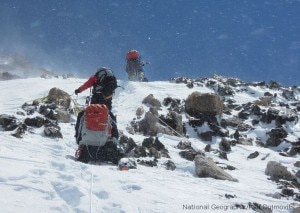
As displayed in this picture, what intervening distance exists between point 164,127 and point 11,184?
10.3 metres

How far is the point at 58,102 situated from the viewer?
61.1ft

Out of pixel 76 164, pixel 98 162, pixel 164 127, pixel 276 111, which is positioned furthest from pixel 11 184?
pixel 276 111

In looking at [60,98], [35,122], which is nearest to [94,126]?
[35,122]

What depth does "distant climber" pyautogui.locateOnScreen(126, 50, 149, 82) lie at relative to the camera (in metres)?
29.8

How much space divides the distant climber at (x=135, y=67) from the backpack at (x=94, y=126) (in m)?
18.3

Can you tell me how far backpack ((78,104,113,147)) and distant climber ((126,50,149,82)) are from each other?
18.3 meters

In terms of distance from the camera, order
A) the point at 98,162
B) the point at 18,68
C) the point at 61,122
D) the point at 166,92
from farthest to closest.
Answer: the point at 18,68 < the point at 166,92 < the point at 61,122 < the point at 98,162

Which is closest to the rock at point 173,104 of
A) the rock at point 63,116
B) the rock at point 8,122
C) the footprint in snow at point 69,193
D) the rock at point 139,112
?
the rock at point 139,112

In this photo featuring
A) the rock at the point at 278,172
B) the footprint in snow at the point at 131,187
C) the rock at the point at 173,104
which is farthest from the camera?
the rock at the point at 173,104

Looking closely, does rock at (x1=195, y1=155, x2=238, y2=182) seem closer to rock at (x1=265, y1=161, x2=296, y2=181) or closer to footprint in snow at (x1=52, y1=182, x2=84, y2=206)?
rock at (x1=265, y1=161, x2=296, y2=181)

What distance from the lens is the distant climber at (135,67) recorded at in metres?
29.8

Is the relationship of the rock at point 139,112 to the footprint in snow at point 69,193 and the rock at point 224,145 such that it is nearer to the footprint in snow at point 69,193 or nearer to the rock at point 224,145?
the rock at point 224,145

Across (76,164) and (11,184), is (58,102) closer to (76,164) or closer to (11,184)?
(76,164)

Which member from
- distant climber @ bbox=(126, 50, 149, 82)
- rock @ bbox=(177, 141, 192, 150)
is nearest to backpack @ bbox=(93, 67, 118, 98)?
rock @ bbox=(177, 141, 192, 150)
